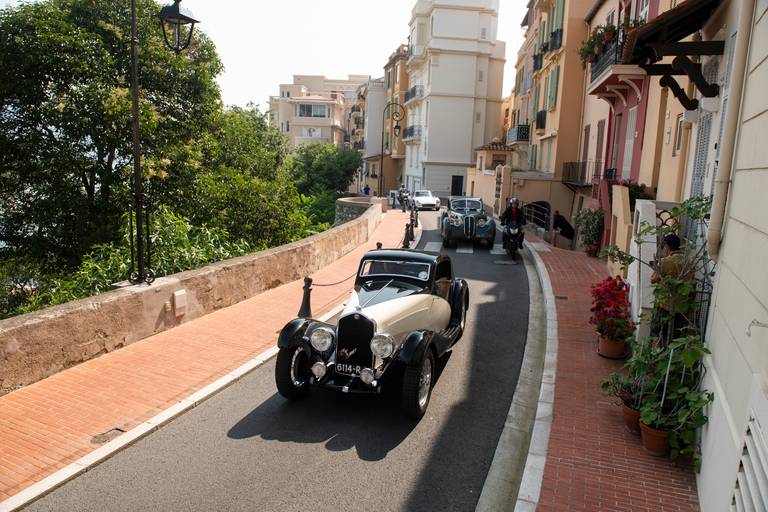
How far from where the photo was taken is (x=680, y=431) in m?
5.59

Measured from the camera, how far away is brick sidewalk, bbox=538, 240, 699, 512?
16.2 ft

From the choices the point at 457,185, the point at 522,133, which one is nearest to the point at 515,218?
the point at 522,133

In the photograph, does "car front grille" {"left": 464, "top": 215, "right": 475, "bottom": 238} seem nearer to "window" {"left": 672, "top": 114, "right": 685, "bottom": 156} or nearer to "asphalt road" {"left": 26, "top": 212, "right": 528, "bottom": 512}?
"window" {"left": 672, "top": 114, "right": 685, "bottom": 156}

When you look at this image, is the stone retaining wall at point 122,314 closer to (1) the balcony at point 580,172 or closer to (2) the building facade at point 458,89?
(1) the balcony at point 580,172

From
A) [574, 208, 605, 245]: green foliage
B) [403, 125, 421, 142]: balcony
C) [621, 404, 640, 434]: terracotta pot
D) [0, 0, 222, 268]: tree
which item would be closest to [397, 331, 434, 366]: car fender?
[621, 404, 640, 434]: terracotta pot

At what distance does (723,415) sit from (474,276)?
10.3 metres

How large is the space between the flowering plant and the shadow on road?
3.29 metres

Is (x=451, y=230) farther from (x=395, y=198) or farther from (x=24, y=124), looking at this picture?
(x=395, y=198)

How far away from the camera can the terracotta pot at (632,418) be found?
6.08 metres

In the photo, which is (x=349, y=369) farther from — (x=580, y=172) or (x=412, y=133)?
(x=412, y=133)

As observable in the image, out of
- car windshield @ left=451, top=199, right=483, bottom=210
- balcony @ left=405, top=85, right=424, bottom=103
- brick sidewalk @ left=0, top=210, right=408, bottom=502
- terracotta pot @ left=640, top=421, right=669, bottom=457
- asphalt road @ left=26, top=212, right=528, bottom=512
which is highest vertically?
balcony @ left=405, top=85, right=424, bottom=103

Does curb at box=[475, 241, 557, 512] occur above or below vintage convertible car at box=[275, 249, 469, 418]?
below

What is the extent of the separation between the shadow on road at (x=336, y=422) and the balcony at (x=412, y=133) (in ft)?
155

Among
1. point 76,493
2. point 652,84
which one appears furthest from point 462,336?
point 652,84
